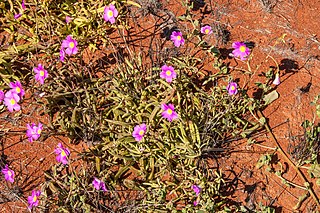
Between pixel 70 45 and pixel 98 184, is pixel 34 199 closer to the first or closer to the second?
pixel 98 184

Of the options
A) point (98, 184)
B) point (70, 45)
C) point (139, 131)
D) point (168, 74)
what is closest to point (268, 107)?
point (168, 74)

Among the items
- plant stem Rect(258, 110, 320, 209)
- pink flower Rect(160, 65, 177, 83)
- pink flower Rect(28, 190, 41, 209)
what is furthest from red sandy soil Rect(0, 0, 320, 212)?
pink flower Rect(160, 65, 177, 83)

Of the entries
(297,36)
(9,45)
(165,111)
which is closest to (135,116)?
(165,111)

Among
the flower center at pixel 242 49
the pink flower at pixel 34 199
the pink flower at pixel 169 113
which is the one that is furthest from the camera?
the flower center at pixel 242 49

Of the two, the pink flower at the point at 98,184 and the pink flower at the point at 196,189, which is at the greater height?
the pink flower at the point at 196,189

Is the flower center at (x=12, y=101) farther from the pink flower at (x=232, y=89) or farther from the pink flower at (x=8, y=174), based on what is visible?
the pink flower at (x=232, y=89)

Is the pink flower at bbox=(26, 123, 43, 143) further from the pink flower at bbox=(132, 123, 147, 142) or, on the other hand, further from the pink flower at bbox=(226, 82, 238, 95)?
the pink flower at bbox=(226, 82, 238, 95)

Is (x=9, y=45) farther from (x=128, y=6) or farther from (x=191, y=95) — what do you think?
(x=191, y=95)

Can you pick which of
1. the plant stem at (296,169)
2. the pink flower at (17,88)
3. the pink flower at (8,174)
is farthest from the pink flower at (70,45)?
the plant stem at (296,169)
